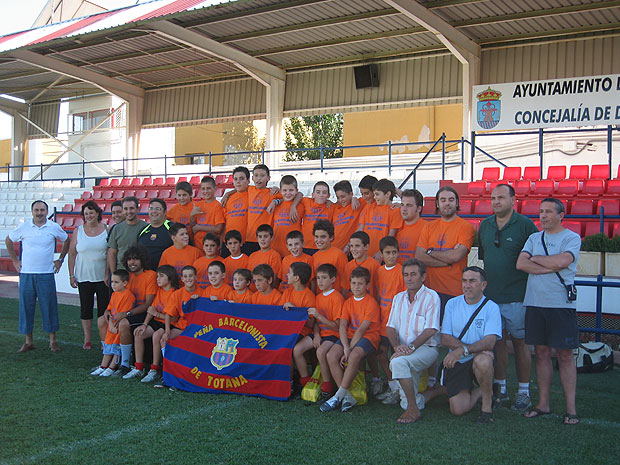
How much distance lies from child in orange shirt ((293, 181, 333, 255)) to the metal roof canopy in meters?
7.34

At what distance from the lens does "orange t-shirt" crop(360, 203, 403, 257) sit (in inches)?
235

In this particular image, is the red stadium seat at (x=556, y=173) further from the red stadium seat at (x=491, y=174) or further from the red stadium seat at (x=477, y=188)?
the red stadium seat at (x=477, y=188)

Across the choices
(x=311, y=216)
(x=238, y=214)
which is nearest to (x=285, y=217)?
(x=311, y=216)

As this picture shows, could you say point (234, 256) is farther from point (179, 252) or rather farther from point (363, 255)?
point (363, 255)

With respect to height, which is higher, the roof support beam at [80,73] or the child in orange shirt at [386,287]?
the roof support beam at [80,73]

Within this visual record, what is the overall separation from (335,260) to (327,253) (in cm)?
11

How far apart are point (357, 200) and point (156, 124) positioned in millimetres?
16420

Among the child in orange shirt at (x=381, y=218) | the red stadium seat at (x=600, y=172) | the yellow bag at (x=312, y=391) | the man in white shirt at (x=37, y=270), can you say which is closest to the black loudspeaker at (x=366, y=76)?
the red stadium seat at (x=600, y=172)

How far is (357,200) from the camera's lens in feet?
21.0

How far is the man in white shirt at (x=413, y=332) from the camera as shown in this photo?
187 inches

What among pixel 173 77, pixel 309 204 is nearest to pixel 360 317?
pixel 309 204

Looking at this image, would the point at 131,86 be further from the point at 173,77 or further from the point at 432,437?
the point at 432,437

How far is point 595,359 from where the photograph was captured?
19.9 feet

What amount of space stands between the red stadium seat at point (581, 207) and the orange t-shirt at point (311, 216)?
5046 millimetres
